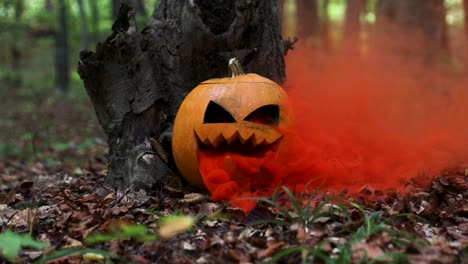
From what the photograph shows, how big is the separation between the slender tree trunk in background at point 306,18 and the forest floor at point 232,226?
12.0 meters

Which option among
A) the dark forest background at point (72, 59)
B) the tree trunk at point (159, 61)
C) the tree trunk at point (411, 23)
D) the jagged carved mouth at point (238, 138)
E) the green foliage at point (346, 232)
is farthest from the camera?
the tree trunk at point (411, 23)

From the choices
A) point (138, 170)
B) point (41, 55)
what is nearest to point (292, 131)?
point (138, 170)

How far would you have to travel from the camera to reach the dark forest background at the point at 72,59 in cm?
908

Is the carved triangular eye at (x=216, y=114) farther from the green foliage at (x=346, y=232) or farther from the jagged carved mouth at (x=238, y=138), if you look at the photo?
the green foliage at (x=346, y=232)

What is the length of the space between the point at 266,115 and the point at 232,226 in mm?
1161

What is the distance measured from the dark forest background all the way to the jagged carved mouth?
1404 millimetres

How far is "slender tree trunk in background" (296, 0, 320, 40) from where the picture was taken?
15.6 metres

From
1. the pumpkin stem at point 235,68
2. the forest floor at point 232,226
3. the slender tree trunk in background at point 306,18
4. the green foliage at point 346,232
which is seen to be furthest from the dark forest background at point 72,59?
the green foliage at point 346,232

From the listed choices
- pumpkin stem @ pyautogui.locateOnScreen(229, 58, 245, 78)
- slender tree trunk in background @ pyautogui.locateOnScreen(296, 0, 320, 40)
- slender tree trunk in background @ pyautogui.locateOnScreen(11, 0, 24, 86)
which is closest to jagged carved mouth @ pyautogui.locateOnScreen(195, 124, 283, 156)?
pumpkin stem @ pyautogui.locateOnScreen(229, 58, 245, 78)

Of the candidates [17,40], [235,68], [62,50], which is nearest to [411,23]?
[235,68]

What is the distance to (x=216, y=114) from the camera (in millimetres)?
3797

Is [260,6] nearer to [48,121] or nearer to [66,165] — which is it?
[66,165]

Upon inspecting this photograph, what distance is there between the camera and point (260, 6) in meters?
4.11

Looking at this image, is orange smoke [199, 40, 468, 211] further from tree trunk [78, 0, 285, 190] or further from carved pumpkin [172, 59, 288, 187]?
tree trunk [78, 0, 285, 190]
